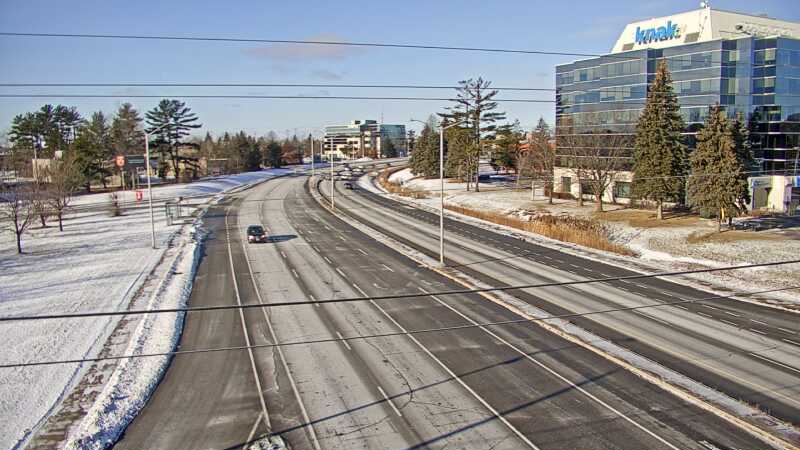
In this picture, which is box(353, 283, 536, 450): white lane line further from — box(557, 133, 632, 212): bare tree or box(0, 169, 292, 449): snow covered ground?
box(557, 133, 632, 212): bare tree

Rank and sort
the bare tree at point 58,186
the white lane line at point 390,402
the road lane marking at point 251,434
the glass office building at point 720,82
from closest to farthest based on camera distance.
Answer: the road lane marking at point 251,434 → the white lane line at point 390,402 → the bare tree at point 58,186 → the glass office building at point 720,82

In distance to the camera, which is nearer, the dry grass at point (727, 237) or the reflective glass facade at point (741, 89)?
the dry grass at point (727, 237)

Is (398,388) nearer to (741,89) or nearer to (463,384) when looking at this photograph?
(463,384)

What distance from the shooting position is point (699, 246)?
4416cm

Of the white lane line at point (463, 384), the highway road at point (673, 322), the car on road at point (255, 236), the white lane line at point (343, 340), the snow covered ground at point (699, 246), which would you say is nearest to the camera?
the white lane line at point (463, 384)

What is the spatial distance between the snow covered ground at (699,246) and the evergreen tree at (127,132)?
222 feet

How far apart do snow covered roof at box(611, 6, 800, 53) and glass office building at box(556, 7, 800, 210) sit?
0.11 metres

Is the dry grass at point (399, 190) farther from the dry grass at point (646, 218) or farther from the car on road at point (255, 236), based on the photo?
the car on road at point (255, 236)

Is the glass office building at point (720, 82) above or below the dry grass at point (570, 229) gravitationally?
above

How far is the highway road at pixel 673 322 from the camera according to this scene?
1920 centimetres

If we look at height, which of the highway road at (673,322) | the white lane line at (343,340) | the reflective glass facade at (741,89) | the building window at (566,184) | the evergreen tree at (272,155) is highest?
the reflective glass facade at (741,89)

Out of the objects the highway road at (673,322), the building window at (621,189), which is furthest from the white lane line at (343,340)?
the building window at (621,189)

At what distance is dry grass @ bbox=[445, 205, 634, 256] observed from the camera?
146ft

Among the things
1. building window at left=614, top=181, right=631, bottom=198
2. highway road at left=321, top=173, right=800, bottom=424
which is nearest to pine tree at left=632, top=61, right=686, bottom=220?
building window at left=614, top=181, right=631, bottom=198
